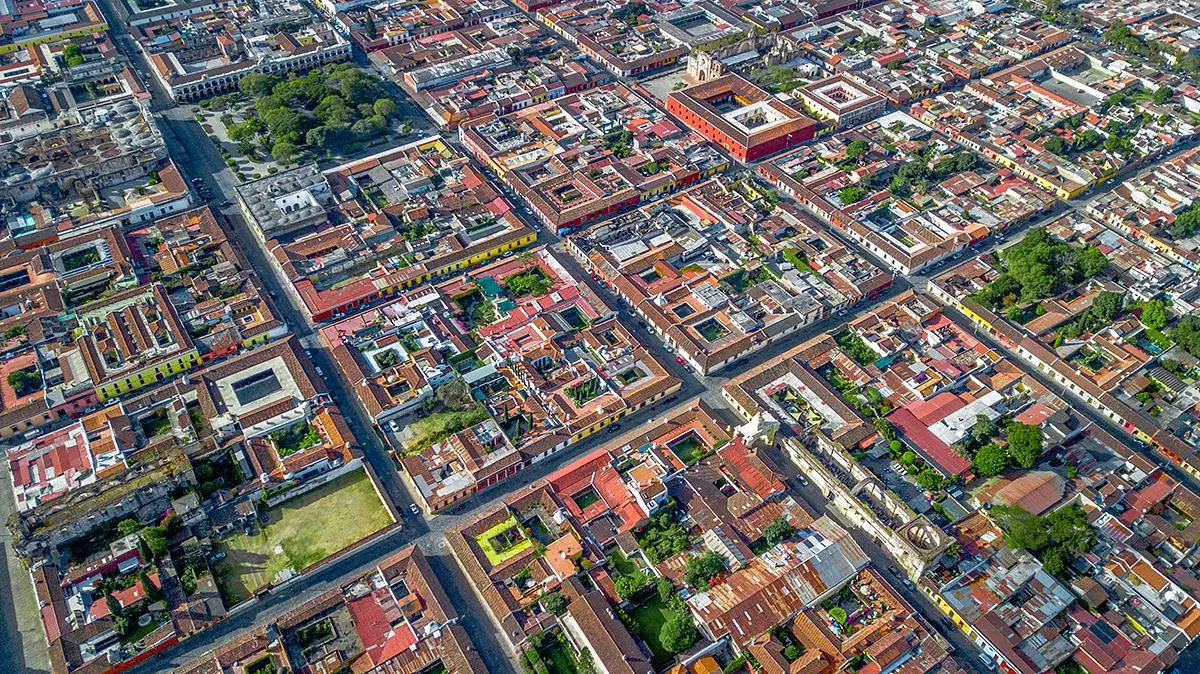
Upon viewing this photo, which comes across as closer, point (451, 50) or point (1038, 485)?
point (1038, 485)

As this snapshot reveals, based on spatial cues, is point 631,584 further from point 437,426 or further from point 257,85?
point 257,85

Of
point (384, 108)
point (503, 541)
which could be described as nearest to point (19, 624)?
point (503, 541)

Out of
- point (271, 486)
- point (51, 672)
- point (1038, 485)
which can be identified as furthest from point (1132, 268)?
point (51, 672)

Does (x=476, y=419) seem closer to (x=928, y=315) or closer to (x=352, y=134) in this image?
(x=928, y=315)

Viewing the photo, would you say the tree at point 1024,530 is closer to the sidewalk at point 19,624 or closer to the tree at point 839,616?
the tree at point 839,616

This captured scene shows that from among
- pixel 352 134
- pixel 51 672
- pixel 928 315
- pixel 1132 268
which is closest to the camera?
pixel 51 672

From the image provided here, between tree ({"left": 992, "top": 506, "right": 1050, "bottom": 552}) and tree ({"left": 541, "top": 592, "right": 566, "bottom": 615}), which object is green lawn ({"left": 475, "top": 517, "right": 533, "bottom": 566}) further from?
tree ({"left": 992, "top": 506, "right": 1050, "bottom": 552})
